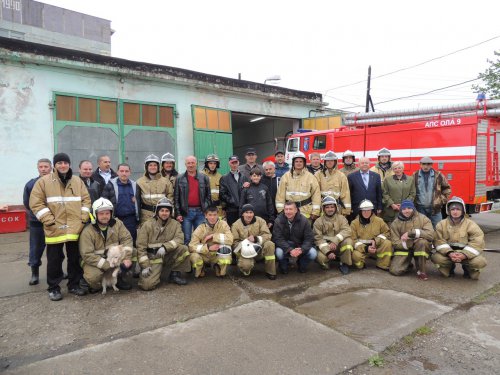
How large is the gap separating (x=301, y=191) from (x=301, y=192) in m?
0.02

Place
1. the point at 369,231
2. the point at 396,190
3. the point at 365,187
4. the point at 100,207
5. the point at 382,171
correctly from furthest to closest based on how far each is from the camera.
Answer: the point at 382,171 < the point at 396,190 < the point at 365,187 < the point at 369,231 < the point at 100,207

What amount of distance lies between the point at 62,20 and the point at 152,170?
87.7 ft

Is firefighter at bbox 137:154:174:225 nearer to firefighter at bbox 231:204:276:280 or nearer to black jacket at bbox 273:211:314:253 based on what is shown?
firefighter at bbox 231:204:276:280

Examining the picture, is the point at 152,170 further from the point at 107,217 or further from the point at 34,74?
the point at 34,74

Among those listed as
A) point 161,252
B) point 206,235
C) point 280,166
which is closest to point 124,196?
point 161,252

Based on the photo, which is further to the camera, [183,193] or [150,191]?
[183,193]

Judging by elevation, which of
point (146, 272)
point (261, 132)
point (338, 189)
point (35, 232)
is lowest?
point (146, 272)

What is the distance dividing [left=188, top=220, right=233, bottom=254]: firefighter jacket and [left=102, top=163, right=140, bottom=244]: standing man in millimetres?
897

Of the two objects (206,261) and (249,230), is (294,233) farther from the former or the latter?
(206,261)

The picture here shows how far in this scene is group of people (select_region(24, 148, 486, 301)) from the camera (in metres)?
4.15

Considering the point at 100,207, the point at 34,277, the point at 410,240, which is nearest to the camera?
the point at 100,207

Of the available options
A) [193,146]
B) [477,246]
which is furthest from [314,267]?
[193,146]

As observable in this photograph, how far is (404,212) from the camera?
5.07m

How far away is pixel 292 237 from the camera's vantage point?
16.7 ft
